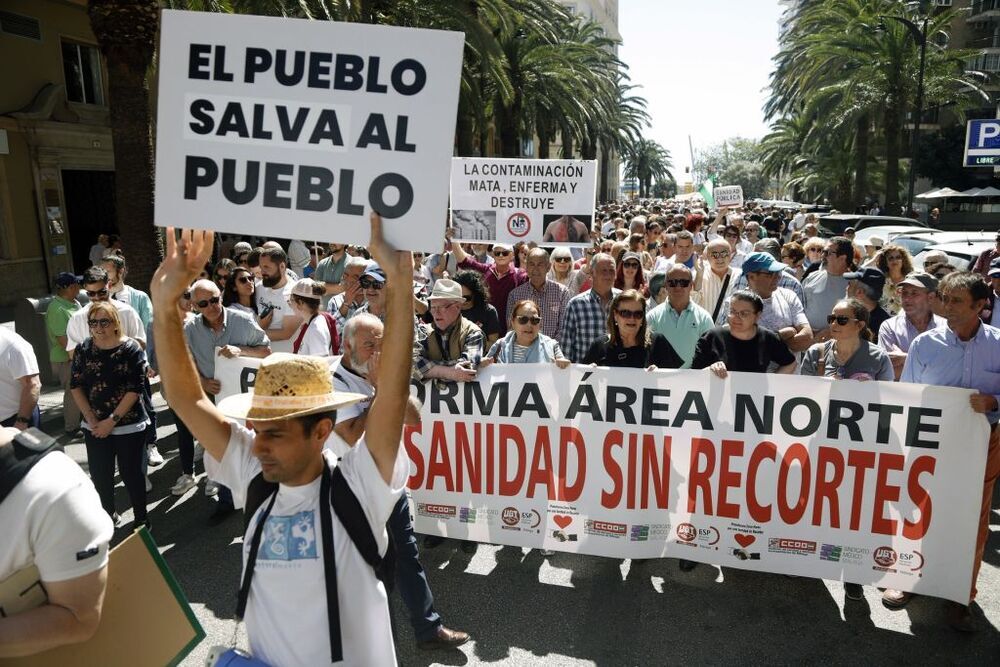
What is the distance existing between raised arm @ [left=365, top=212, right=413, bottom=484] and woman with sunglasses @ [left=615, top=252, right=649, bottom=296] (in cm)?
543

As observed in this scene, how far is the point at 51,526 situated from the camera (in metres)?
1.84

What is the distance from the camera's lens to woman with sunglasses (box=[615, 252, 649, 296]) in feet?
24.5

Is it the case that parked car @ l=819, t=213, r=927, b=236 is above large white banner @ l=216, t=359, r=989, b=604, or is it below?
above

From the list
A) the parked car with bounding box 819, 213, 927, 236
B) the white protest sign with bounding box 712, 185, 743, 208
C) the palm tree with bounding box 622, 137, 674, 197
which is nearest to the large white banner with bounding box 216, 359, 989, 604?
the white protest sign with bounding box 712, 185, 743, 208

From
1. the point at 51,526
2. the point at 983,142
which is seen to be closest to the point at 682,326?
the point at 51,526

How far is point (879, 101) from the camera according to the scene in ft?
96.1

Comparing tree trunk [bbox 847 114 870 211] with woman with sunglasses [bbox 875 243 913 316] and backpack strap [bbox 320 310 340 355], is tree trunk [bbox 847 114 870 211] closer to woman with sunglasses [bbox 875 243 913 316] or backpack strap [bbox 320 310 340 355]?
woman with sunglasses [bbox 875 243 913 316]

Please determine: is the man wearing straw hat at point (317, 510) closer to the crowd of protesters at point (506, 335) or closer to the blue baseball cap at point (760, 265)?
the crowd of protesters at point (506, 335)

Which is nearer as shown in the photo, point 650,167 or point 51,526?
point 51,526

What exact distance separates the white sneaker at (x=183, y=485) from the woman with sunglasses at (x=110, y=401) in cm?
71

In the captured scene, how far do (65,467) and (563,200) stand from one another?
7450 millimetres

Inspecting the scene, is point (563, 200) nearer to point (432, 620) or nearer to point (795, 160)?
point (432, 620)

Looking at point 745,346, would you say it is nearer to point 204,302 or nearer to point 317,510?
point 317,510

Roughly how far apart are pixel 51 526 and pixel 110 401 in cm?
364
